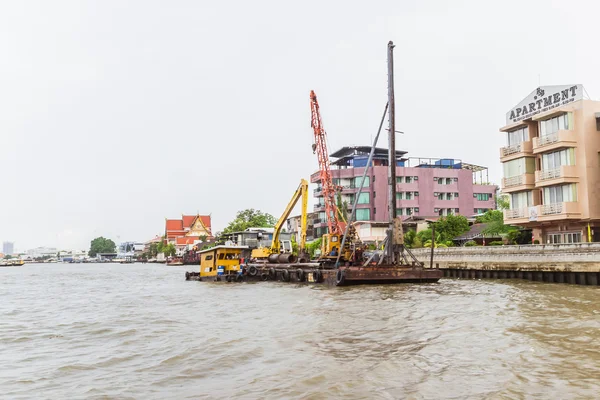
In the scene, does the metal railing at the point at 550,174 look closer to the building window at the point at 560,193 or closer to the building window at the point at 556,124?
the building window at the point at 560,193

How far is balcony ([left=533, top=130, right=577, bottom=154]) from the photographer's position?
34719 millimetres

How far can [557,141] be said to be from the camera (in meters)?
35.0

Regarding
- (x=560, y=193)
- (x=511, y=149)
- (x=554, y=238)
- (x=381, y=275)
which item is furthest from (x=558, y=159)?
(x=381, y=275)

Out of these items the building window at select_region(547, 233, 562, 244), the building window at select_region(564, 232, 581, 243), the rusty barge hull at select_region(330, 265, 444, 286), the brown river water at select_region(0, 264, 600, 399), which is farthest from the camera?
the building window at select_region(547, 233, 562, 244)

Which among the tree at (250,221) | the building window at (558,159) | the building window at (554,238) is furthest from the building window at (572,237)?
the tree at (250,221)

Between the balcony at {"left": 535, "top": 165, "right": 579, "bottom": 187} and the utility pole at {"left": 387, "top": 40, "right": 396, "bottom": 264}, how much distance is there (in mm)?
11599

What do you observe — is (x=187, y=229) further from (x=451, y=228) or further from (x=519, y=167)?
(x=519, y=167)

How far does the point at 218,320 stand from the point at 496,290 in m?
15.2

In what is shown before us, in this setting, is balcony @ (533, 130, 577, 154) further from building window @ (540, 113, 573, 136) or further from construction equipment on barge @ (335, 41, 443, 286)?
construction equipment on barge @ (335, 41, 443, 286)

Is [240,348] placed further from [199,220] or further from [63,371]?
[199,220]

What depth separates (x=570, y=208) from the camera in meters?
34.2

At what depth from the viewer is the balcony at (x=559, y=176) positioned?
113 feet

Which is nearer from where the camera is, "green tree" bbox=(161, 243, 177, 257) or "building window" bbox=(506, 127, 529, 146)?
"building window" bbox=(506, 127, 529, 146)

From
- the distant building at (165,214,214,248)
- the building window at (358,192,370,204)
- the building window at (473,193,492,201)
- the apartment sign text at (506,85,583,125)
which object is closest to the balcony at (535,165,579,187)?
the apartment sign text at (506,85,583,125)
